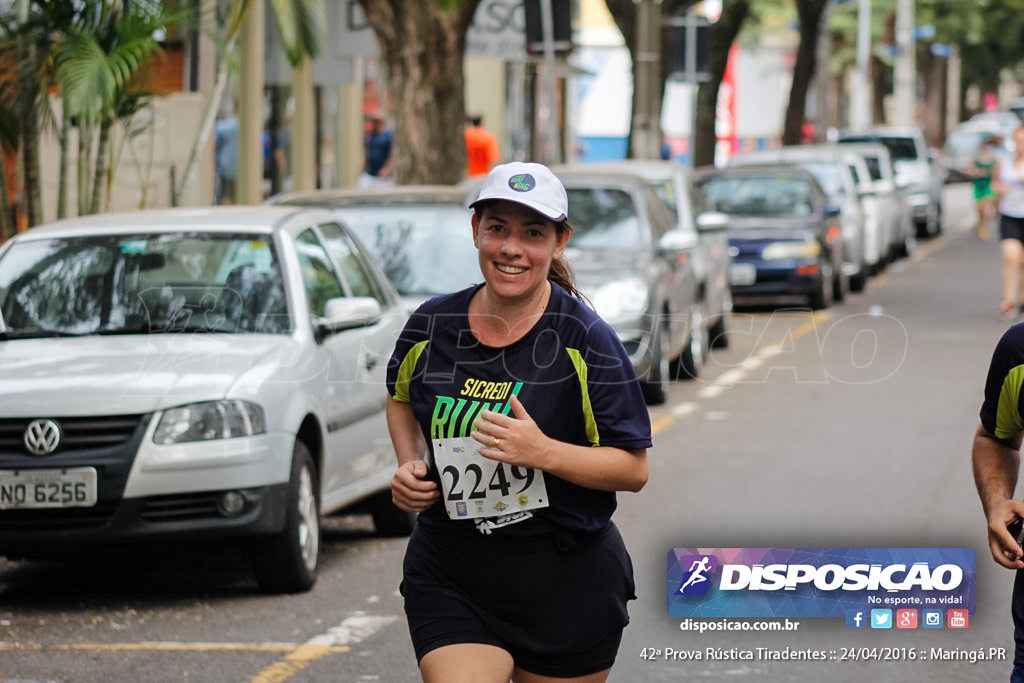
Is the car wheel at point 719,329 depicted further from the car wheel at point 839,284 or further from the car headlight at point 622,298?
the car wheel at point 839,284

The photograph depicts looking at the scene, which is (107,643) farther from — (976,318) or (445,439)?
(976,318)

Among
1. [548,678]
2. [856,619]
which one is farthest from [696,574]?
[548,678]

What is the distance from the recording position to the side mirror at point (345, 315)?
8.59 meters

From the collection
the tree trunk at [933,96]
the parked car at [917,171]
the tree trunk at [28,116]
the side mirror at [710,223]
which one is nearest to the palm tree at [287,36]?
the tree trunk at [28,116]

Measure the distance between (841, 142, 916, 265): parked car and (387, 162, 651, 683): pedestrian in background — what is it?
2272 cm

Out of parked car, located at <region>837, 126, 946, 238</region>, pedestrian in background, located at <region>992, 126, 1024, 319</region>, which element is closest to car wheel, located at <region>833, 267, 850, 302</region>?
pedestrian in background, located at <region>992, 126, 1024, 319</region>

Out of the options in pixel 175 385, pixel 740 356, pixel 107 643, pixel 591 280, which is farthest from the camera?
pixel 740 356

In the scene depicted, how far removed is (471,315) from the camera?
4.44 meters

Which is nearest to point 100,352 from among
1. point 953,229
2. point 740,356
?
point 740,356

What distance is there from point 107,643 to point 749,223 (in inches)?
600

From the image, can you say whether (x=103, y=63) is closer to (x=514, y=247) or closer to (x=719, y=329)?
(x=719, y=329)

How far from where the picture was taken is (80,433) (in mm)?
7723

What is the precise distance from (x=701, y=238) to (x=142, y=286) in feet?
29.2

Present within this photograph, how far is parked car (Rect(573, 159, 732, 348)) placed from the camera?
16797 mm
